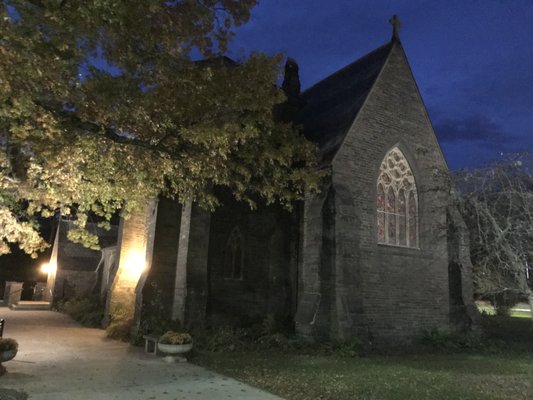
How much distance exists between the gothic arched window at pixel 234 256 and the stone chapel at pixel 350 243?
4 cm

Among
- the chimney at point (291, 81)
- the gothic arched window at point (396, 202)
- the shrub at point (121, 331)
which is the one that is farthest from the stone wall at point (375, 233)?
the shrub at point (121, 331)

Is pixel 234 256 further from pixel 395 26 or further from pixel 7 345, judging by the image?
pixel 395 26

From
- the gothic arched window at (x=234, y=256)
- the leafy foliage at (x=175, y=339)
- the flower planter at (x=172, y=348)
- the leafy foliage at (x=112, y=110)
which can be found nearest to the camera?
the leafy foliage at (x=112, y=110)

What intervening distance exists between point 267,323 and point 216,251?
10.8ft

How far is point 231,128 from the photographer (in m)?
9.29

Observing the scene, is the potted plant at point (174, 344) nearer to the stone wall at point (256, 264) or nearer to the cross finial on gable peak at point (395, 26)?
the stone wall at point (256, 264)

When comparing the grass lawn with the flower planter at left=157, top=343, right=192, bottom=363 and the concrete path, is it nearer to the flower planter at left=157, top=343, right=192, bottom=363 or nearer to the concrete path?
the flower planter at left=157, top=343, right=192, bottom=363

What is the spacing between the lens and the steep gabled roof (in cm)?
1535

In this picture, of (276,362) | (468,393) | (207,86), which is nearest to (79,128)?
(207,86)

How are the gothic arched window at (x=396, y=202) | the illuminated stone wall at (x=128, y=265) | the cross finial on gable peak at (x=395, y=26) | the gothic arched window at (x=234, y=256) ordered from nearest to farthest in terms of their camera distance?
the gothic arched window at (x=396, y=202), the gothic arched window at (x=234, y=256), the cross finial on gable peak at (x=395, y=26), the illuminated stone wall at (x=128, y=265)

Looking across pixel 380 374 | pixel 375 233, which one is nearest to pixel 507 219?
pixel 380 374

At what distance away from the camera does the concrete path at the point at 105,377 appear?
295 inches

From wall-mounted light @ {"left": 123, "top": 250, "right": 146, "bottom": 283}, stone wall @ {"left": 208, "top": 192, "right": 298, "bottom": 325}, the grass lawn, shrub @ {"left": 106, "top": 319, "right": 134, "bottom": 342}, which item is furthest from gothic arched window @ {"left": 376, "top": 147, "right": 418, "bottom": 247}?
wall-mounted light @ {"left": 123, "top": 250, "right": 146, "bottom": 283}

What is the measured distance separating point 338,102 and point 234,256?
782 cm
